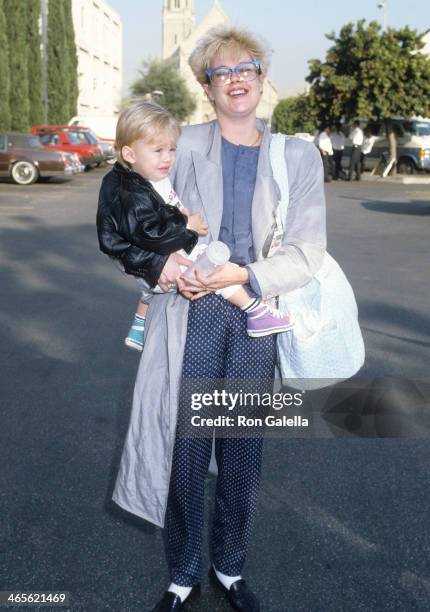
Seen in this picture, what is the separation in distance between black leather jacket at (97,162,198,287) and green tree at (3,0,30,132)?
36.0 m

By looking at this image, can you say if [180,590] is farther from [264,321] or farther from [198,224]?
[198,224]

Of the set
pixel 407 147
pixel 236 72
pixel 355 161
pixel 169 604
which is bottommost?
pixel 355 161

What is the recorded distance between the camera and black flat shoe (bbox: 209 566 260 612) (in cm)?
Result: 287

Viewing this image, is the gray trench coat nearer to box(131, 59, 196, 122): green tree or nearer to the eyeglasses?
the eyeglasses

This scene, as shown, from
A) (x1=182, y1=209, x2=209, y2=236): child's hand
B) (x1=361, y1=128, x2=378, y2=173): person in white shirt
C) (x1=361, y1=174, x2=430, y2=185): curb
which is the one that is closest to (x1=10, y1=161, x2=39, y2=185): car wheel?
(x1=361, y1=174, x2=430, y2=185): curb

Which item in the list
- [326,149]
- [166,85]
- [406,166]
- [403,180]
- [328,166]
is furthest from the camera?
[166,85]

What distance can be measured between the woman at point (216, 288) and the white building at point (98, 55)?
2016 inches

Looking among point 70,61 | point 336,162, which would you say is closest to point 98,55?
point 70,61

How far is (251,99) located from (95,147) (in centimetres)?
2975

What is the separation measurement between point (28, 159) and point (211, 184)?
74.1ft

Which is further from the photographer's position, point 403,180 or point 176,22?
point 176,22

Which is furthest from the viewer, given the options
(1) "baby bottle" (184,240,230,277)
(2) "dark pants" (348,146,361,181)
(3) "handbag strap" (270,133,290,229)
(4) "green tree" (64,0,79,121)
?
(4) "green tree" (64,0,79,121)

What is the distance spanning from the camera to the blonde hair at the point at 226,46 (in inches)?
107

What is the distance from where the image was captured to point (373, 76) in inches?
1252
